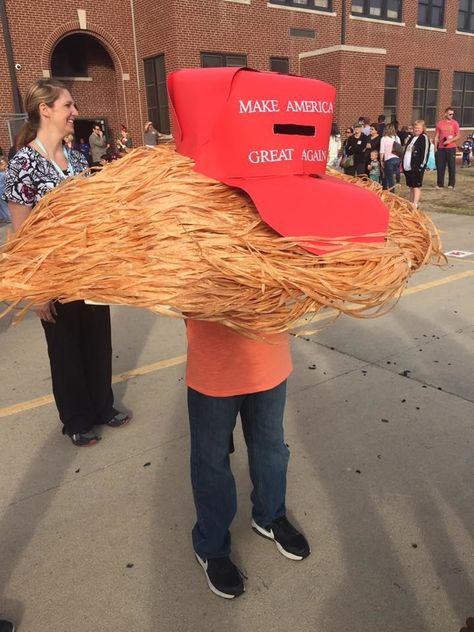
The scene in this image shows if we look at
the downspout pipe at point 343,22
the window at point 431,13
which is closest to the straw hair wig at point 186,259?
the downspout pipe at point 343,22

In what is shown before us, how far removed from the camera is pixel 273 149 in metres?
1.47

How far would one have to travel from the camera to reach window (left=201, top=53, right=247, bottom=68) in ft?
62.3

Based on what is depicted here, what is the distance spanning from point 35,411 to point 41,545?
1.32m

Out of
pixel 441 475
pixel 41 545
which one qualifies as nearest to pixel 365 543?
pixel 441 475

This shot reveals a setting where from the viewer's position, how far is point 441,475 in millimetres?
2715

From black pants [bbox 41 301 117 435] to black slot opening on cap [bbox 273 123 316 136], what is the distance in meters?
1.73

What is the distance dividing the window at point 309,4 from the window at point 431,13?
18.3 ft

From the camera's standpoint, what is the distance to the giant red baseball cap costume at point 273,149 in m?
1.36

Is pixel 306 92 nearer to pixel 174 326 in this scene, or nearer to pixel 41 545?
pixel 41 545

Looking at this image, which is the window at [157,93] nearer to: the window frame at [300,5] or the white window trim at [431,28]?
the window frame at [300,5]

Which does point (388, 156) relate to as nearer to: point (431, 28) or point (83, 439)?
point (83, 439)

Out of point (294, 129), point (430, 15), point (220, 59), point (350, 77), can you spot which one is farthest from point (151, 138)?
point (430, 15)

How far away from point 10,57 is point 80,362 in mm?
17288

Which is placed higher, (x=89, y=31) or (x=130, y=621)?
(x=89, y=31)
